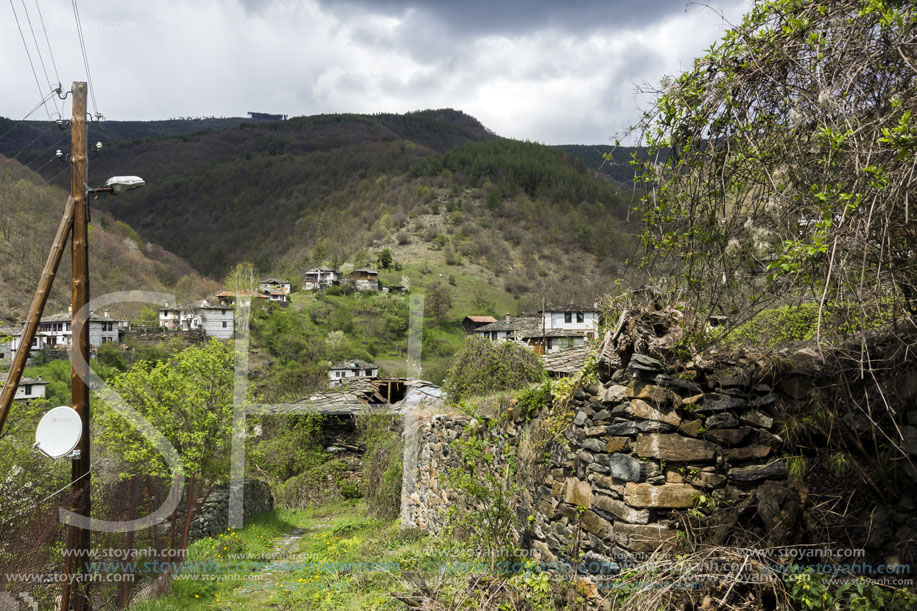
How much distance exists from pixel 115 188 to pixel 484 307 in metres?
51.4

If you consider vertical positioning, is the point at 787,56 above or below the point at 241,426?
above

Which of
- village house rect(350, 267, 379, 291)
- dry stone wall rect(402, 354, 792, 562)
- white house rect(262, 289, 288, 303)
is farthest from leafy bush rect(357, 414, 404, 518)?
village house rect(350, 267, 379, 291)

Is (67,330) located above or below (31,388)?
above

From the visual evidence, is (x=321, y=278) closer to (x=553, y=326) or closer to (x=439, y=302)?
(x=439, y=302)

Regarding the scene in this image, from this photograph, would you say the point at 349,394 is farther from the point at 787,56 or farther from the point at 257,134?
the point at 257,134

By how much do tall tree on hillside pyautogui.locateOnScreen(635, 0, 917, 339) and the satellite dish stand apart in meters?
6.34

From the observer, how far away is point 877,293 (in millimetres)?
2898

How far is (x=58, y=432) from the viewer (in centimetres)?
629

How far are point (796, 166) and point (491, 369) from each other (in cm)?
704

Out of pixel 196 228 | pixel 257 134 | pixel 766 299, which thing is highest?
pixel 257 134

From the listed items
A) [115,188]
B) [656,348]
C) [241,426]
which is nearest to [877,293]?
[656,348]

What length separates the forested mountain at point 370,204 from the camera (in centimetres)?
7912

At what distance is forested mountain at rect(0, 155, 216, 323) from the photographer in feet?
140

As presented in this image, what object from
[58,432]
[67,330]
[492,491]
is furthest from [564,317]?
[67,330]
